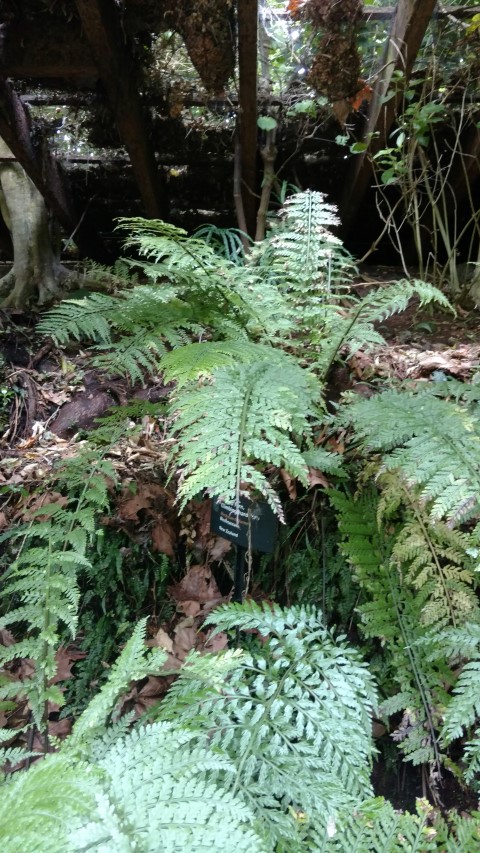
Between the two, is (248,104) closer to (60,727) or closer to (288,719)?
(288,719)

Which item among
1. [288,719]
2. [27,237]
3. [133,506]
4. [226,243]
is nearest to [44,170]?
[27,237]

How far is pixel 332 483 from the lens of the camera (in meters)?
2.00

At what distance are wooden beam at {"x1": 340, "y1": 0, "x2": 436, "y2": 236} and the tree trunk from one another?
2078mm

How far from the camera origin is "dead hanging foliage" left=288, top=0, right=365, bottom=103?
261 cm

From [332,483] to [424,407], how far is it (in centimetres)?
50

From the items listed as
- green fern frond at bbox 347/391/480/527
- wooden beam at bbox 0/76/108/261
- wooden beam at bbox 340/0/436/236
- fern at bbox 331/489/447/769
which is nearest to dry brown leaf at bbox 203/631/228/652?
fern at bbox 331/489/447/769

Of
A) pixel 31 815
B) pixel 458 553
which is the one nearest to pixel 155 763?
pixel 31 815

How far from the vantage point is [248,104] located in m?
2.97

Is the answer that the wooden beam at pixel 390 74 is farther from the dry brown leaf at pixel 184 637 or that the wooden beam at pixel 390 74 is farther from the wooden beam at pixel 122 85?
the dry brown leaf at pixel 184 637

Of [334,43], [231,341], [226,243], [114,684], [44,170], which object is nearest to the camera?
[114,684]

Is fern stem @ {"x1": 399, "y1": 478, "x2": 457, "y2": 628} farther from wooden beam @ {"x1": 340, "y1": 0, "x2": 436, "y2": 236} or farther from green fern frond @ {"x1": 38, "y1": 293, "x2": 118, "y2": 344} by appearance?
wooden beam @ {"x1": 340, "y1": 0, "x2": 436, "y2": 236}

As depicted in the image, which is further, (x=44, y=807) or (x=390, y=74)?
(x=390, y=74)

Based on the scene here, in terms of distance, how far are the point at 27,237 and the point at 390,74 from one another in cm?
249

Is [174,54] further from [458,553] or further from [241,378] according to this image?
[458,553]
